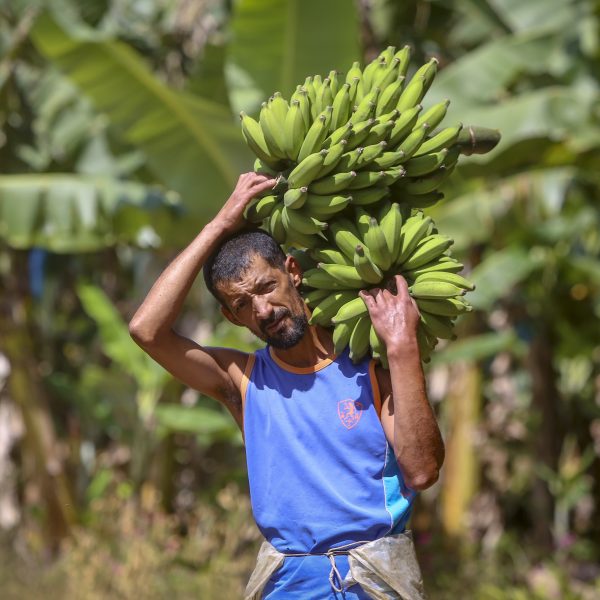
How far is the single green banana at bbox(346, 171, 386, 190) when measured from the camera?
2.43 metres

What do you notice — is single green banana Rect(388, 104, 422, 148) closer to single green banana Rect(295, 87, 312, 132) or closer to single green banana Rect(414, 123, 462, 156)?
single green banana Rect(414, 123, 462, 156)

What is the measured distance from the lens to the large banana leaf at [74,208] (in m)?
6.25

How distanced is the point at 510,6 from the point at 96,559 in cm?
464

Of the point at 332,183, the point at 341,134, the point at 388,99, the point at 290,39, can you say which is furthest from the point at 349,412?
the point at 290,39

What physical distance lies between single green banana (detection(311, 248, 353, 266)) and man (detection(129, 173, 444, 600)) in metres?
0.08

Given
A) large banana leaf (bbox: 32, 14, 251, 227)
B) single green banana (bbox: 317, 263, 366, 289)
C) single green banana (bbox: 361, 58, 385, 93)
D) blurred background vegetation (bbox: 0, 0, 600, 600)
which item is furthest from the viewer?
blurred background vegetation (bbox: 0, 0, 600, 600)

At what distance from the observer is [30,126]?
25.7 ft

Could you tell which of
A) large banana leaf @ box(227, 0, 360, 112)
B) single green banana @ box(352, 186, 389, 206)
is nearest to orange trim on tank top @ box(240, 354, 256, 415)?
single green banana @ box(352, 186, 389, 206)

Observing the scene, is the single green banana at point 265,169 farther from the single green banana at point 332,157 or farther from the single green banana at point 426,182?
the single green banana at point 426,182

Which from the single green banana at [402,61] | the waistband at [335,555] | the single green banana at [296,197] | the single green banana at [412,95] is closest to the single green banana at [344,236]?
the single green banana at [296,197]

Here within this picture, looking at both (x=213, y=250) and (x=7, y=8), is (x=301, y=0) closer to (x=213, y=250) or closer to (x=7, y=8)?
(x=7, y=8)

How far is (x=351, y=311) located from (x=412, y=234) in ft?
0.71

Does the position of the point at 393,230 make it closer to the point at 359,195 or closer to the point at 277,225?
the point at 359,195

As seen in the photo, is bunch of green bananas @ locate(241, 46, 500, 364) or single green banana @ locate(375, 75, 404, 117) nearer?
bunch of green bananas @ locate(241, 46, 500, 364)
